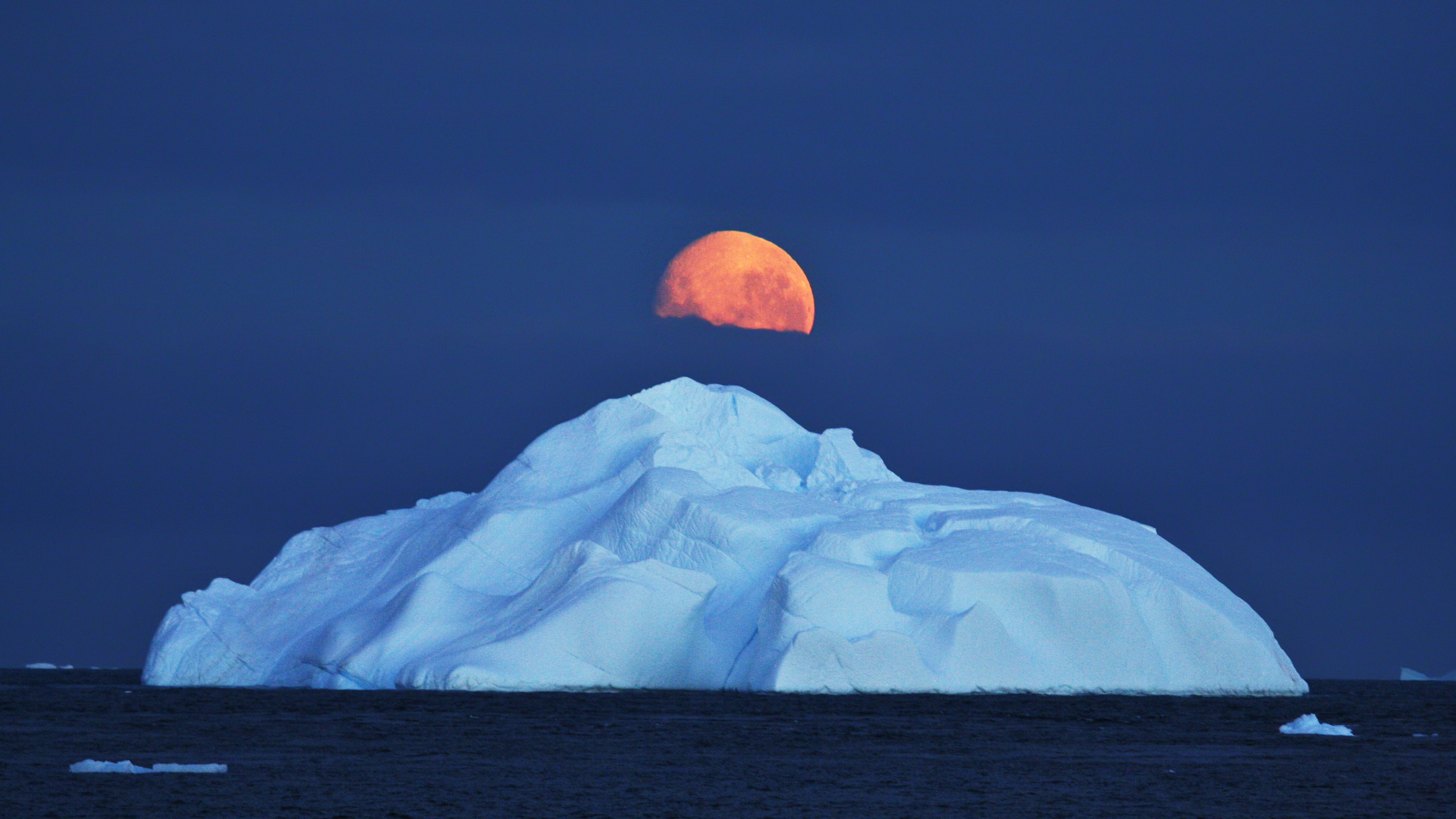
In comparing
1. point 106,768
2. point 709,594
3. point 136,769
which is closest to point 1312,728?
point 709,594

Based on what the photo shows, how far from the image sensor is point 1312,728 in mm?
41875

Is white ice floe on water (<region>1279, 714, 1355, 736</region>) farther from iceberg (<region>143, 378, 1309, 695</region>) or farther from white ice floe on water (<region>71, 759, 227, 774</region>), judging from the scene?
white ice floe on water (<region>71, 759, 227, 774</region>)

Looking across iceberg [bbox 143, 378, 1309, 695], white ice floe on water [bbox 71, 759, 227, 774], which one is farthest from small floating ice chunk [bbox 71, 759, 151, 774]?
iceberg [bbox 143, 378, 1309, 695]

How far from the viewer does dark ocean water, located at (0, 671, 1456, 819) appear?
2781cm

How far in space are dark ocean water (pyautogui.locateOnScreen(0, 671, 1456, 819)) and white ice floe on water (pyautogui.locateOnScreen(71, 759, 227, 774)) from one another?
148mm

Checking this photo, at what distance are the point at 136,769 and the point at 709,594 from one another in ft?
67.0

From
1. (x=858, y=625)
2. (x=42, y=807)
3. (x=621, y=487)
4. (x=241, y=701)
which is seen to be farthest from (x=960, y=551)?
(x=42, y=807)

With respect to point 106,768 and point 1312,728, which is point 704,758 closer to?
point 106,768

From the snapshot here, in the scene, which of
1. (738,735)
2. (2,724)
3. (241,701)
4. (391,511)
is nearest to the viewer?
(738,735)

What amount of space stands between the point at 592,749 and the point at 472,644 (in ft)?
36.1

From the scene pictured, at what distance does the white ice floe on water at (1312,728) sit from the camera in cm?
4188

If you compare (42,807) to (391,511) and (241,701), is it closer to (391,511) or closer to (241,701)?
(241,701)

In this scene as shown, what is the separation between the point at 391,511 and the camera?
189 feet

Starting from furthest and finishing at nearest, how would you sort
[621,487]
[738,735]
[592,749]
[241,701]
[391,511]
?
[391,511] → [621,487] → [241,701] → [738,735] → [592,749]
